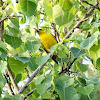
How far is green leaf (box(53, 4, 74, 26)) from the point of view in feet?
2.57

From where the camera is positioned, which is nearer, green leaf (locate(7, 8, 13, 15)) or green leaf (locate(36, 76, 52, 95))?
green leaf (locate(36, 76, 52, 95))

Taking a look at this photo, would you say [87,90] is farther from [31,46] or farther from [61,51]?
[31,46]

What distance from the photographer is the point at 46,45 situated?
109 inches

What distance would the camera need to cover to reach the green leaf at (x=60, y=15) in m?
0.78

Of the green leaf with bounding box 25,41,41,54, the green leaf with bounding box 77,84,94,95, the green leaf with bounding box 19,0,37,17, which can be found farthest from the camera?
the green leaf with bounding box 25,41,41,54

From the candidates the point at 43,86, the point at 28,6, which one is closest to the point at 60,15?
the point at 28,6

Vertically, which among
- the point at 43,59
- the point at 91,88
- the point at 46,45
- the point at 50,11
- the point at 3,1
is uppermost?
the point at 3,1

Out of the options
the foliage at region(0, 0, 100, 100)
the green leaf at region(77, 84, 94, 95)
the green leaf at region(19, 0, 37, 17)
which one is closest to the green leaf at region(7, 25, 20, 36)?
the foliage at region(0, 0, 100, 100)

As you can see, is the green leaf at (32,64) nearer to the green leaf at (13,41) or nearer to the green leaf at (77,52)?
the green leaf at (13,41)

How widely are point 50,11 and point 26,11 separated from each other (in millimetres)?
110

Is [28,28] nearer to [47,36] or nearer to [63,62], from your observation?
[63,62]

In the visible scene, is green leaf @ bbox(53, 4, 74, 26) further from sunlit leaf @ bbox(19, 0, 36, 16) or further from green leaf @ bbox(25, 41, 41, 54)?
green leaf @ bbox(25, 41, 41, 54)

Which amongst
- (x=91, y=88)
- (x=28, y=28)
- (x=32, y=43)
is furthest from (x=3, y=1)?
(x=91, y=88)

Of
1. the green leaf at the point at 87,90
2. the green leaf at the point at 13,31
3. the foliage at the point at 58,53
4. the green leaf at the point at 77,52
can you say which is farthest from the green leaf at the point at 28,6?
the green leaf at the point at 87,90
